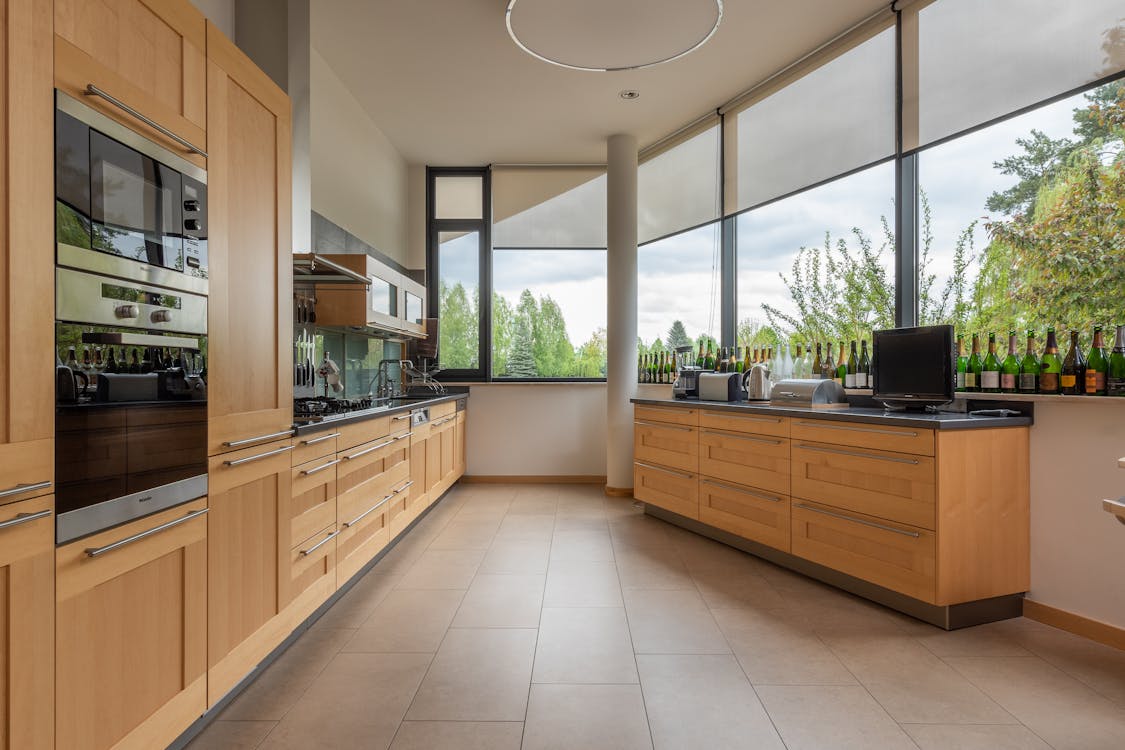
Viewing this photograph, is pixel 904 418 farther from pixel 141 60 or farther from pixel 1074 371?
pixel 141 60

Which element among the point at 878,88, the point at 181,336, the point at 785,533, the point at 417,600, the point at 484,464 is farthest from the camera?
the point at 484,464

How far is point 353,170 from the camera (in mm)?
4617

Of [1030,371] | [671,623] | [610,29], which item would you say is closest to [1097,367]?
[1030,371]

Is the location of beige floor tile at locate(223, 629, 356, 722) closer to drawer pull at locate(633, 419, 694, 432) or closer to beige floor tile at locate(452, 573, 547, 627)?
beige floor tile at locate(452, 573, 547, 627)

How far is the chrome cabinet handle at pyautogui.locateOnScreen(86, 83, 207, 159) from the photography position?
133 cm

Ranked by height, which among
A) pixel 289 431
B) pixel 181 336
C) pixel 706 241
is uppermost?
pixel 706 241

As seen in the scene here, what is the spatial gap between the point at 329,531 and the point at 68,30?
1958mm

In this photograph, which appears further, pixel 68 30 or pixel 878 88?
pixel 878 88

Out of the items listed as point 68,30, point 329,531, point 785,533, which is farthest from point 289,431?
point 785,533

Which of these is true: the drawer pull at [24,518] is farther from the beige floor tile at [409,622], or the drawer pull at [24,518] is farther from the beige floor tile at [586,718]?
the beige floor tile at [409,622]

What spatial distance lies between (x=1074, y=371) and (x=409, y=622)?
2996 millimetres

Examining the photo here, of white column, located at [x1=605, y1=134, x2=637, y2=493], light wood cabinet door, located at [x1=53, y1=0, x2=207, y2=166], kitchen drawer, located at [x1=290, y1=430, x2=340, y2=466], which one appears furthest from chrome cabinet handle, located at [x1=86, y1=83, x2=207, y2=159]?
white column, located at [x1=605, y1=134, x2=637, y2=493]

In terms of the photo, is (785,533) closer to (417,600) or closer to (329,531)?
(417,600)

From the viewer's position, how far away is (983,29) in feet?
10.0
